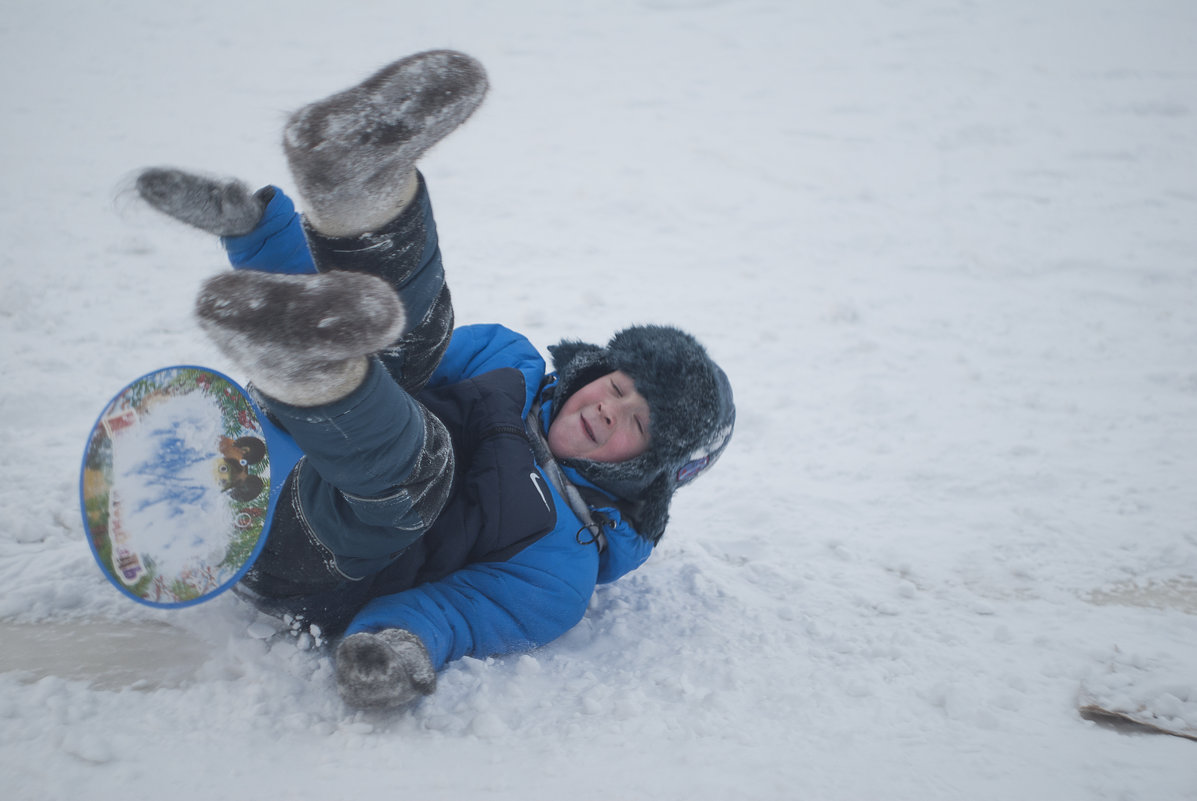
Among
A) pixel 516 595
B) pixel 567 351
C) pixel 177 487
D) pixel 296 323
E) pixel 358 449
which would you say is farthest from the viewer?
pixel 567 351

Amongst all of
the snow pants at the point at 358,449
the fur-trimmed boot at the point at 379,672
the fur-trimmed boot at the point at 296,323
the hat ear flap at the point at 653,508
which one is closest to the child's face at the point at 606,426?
the hat ear flap at the point at 653,508

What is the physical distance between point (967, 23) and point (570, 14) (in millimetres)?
3736

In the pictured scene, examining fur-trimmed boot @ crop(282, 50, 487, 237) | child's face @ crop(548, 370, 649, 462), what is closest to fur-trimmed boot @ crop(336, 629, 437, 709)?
child's face @ crop(548, 370, 649, 462)

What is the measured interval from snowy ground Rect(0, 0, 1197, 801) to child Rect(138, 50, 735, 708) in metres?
0.14

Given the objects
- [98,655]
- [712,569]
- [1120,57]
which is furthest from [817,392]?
[1120,57]

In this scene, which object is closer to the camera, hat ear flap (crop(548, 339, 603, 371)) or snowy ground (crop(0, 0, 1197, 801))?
snowy ground (crop(0, 0, 1197, 801))

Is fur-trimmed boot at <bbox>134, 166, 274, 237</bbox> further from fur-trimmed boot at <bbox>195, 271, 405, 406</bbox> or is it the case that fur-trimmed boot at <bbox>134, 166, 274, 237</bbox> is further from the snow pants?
fur-trimmed boot at <bbox>195, 271, 405, 406</bbox>

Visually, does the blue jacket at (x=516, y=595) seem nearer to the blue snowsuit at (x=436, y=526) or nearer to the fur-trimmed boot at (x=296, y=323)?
the blue snowsuit at (x=436, y=526)

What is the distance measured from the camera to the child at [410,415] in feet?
4.05

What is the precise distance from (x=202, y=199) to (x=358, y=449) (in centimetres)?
73

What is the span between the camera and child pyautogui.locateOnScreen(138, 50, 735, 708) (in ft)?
4.05

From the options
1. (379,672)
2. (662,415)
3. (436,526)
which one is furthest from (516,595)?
(662,415)

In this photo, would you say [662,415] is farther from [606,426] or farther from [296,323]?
[296,323]

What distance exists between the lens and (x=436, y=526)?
6.07 ft
